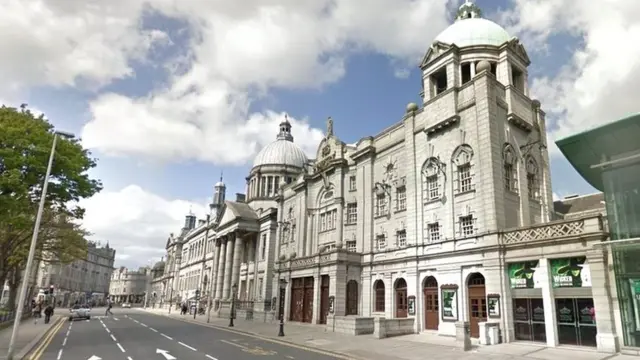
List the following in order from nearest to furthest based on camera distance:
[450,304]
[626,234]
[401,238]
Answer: [626,234] < [450,304] < [401,238]

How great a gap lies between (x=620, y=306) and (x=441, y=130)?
16.2 m

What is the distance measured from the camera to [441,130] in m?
30.5

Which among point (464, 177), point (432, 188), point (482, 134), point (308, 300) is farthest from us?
point (308, 300)

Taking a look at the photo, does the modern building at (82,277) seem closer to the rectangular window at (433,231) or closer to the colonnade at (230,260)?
the colonnade at (230,260)

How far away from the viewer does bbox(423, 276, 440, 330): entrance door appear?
27886 mm

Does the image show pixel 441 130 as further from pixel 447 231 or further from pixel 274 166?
pixel 274 166

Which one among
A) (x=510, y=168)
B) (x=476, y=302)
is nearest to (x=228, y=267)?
(x=476, y=302)

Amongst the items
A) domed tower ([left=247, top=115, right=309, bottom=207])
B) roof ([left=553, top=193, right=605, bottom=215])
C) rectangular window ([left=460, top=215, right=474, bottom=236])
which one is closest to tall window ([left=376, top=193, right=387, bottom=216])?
rectangular window ([left=460, top=215, right=474, bottom=236])

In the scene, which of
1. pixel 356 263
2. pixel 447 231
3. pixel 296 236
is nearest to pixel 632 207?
pixel 447 231

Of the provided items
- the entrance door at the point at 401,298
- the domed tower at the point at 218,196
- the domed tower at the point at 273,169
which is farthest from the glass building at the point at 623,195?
the domed tower at the point at 218,196

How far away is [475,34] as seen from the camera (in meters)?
33.0

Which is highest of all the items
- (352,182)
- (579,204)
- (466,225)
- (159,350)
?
(352,182)

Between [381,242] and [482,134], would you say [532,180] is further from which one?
[381,242]

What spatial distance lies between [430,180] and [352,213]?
1054 cm
